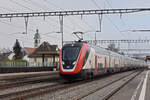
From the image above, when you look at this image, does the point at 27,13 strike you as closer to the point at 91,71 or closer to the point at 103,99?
the point at 91,71

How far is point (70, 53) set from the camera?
21.1 meters

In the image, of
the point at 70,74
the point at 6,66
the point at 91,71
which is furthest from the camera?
the point at 6,66

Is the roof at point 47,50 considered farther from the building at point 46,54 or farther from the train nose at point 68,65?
the train nose at point 68,65

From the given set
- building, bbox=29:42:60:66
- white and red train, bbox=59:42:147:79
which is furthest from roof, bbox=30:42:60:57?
white and red train, bbox=59:42:147:79

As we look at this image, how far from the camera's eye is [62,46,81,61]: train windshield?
2073 centimetres

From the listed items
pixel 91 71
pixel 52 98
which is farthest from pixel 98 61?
pixel 52 98

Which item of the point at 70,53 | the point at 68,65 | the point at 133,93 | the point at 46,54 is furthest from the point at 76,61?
the point at 46,54

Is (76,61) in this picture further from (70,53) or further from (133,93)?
(133,93)

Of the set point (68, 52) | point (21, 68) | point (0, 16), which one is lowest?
point (21, 68)

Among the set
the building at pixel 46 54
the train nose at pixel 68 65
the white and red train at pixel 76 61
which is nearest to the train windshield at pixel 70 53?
the white and red train at pixel 76 61

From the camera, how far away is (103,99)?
12188 mm

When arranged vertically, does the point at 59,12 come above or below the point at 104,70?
above

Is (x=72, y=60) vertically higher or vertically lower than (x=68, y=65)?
higher

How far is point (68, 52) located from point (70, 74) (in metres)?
1.95
